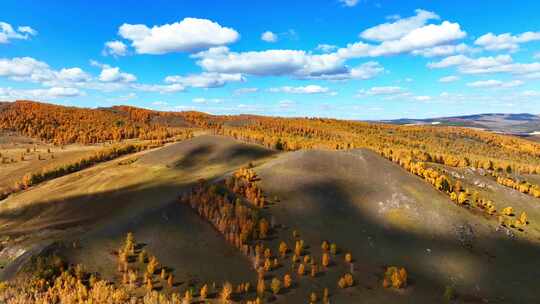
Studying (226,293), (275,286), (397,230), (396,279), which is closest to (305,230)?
(397,230)

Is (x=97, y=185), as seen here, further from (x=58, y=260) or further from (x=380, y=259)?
(x=380, y=259)

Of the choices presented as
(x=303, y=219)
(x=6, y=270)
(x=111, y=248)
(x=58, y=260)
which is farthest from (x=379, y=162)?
(x=6, y=270)

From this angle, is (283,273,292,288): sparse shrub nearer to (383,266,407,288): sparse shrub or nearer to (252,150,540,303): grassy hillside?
(252,150,540,303): grassy hillside

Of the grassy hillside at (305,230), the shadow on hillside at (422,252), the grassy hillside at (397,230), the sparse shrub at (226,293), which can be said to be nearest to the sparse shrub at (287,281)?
the grassy hillside at (305,230)

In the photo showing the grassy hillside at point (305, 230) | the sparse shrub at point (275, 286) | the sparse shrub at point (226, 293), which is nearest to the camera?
the sparse shrub at point (226, 293)

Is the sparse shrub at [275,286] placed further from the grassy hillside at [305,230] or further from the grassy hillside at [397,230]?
the grassy hillside at [397,230]

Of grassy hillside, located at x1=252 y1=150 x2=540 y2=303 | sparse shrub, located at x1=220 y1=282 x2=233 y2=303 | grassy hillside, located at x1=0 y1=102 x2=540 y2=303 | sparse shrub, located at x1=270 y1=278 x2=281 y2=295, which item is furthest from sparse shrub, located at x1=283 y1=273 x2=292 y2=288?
sparse shrub, located at x1=220 y1=282 x2=233 y2=303

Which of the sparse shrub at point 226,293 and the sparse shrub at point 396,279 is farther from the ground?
the sparse shrub at point 226,293

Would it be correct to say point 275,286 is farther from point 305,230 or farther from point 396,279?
point 305,230

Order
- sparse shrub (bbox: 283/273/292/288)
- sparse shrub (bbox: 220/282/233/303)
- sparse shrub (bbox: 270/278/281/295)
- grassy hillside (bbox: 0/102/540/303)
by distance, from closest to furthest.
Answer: sparse shrub (bbox: 220/282/233/303) → sparse shrub (bbox: 270/278/281/295) → sparse shrub (bbox: 283/273/292/288) → grassy hillside (bbox: 0/102/540/303)

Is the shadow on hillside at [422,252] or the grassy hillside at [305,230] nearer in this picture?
the grassy hillside at [305,230]
